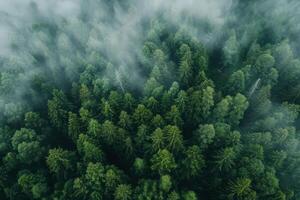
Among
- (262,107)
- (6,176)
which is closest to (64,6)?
(6,176)

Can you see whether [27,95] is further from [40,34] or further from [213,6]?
[213,6]

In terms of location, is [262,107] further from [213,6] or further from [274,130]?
[213,6]

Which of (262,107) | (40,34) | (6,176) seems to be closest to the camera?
(6,176)

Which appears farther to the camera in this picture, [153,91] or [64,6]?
[64,6]

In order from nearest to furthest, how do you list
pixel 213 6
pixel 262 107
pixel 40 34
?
pixel 262 107
pixel 40 34
pixel 213 6

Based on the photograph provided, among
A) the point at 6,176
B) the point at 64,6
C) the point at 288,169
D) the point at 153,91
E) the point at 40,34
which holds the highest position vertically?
the point at 64,6

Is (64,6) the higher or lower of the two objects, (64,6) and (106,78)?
the higher

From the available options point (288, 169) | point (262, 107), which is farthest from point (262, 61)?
point (288, 169)
